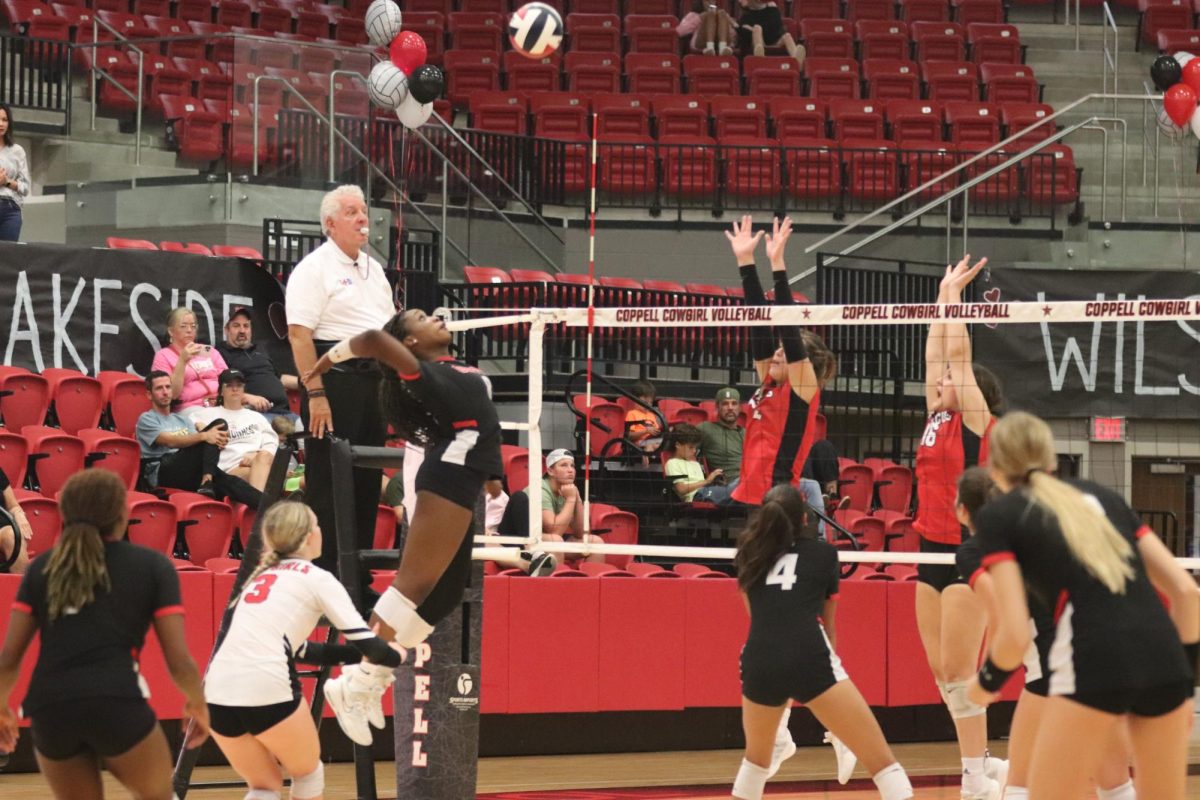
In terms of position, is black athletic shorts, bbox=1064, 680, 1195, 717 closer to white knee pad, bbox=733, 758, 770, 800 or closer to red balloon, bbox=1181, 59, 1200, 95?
white knee pad, bbox=733, 758, 770, 800

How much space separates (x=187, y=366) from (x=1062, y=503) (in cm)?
816

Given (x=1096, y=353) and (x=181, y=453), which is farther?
(x=1096, y=353)

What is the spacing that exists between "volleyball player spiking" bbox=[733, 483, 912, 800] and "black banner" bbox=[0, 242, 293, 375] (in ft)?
22.1

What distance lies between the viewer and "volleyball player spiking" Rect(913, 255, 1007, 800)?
8133mm

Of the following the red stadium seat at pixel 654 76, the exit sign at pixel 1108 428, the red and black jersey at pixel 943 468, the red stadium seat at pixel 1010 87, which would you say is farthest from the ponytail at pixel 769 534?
the red stadium seat at pixel 1010 87

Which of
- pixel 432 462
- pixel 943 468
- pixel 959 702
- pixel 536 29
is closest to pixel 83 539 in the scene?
pixel 432 462

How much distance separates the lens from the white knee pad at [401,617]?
21.5 feet

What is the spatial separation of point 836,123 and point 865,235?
1.84m

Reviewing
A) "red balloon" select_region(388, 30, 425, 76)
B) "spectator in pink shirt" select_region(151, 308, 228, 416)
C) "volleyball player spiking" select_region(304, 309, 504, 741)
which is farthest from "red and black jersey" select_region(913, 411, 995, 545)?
"red balloon" select_region(388, 30, 425, 76)

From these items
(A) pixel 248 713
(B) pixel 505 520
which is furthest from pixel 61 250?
(A) pixel 248 713

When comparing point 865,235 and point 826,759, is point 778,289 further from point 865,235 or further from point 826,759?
point 865,235

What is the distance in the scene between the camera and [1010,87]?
1988cm

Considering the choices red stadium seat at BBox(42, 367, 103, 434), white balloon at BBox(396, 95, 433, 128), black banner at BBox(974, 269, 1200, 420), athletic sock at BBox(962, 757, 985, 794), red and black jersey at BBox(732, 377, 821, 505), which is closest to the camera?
athletic sock at BBox(962, 757, 985, 794)

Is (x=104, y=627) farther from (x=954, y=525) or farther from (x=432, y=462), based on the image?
(x=954, y=525)
